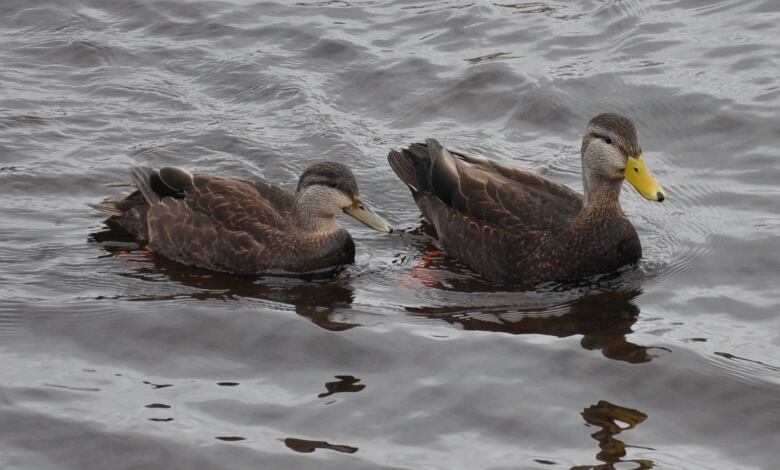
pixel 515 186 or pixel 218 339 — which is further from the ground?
pixel 515 186

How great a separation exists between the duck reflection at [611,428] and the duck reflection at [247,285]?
6.68 feet

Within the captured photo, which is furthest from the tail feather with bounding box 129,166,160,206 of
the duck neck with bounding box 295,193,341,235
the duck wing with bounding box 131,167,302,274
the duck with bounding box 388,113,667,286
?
the duck with bounding box 388,113,667,286

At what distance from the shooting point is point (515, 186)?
10938mm

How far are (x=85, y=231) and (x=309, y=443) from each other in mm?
4129

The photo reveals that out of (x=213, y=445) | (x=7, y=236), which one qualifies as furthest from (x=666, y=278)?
(x=7, y=236)

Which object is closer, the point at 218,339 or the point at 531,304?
the point at 218,339

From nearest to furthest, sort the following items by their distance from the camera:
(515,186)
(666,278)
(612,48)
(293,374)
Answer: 1. (293,374)
2. (666,278)
3. (515,186)
4. (612,48)

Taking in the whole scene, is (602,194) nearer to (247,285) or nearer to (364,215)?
(364,215)

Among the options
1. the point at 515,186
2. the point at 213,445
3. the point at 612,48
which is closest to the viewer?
the point at 213,445

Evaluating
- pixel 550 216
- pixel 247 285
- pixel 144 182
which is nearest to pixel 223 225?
pixel 247 285

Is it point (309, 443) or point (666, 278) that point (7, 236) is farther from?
point (666, 278)

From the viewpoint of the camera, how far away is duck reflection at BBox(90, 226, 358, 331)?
9.84 meters

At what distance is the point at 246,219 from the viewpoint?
35.2 feet

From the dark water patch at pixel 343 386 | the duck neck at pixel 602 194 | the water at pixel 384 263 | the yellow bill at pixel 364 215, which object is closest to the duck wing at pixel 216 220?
the water at pixel 384 263
